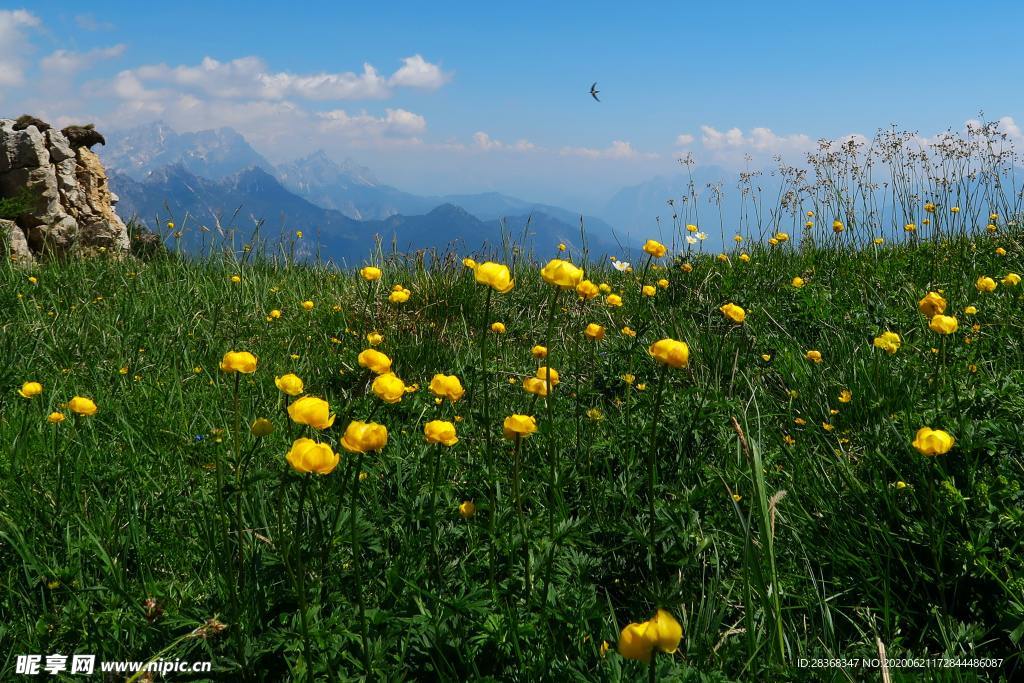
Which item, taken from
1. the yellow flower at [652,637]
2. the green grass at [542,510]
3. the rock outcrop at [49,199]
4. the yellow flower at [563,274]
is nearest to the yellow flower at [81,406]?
the green grass at [542,510]

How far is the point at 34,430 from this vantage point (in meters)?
2.63

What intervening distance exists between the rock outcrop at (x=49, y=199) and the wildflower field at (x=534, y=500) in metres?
3.16

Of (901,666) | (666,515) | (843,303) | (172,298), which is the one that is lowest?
(901,666)

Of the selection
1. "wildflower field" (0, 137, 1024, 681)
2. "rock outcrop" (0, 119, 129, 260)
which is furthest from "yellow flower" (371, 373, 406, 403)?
"rock outcrop" (0, 119, 129, 260)

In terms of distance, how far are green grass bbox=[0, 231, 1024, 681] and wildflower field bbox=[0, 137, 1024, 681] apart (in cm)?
1

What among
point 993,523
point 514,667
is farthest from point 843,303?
point 514,667

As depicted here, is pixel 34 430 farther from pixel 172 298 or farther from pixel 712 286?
pixel 712 286

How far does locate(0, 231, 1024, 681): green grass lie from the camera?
4.79ft

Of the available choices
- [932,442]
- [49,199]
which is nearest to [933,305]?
[932,442]

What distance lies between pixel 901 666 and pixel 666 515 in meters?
0.58

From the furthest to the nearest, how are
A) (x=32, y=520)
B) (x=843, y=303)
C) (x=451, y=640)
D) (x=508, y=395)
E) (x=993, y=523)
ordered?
1. (x=843, y=303)
2. (x=508, y=395)
3. (x=32, y=520)
4. (x=993, y=523)
5. (x=451, y=640)

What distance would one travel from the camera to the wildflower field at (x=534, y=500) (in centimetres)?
144

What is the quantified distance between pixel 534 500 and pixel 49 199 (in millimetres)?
6738

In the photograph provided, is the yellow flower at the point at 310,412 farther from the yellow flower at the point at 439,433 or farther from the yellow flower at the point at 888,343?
the yellow flower at the point at 888,343
